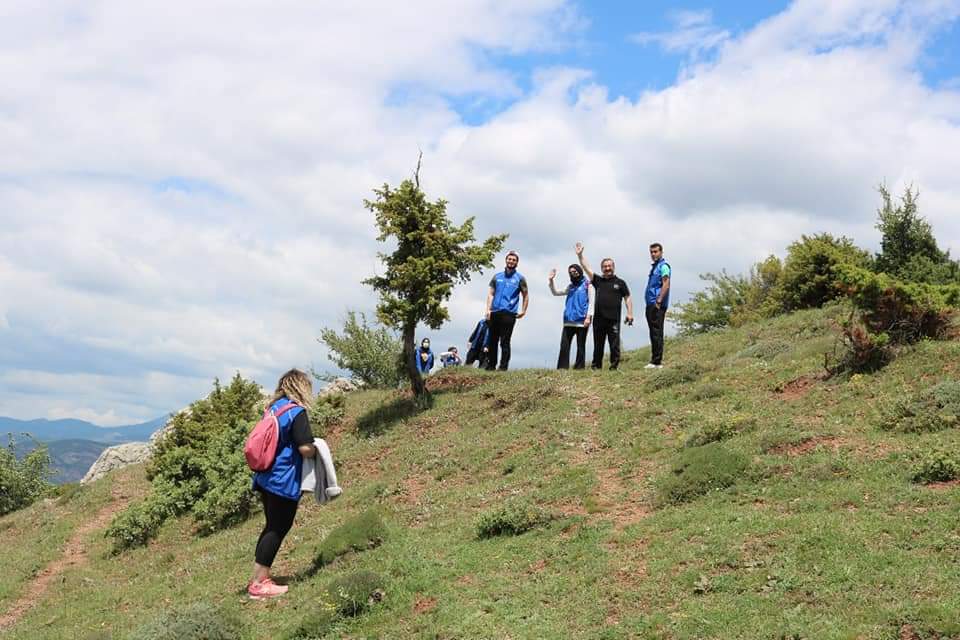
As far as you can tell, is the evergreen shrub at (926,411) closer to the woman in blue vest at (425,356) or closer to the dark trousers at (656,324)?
the dark trousers at (656,324)

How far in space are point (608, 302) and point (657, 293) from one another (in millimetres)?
1375

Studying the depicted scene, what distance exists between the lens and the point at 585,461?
13055 mm

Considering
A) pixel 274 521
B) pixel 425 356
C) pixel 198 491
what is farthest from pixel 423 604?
pixel 425 356

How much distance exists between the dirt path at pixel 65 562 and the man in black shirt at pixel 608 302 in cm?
1265

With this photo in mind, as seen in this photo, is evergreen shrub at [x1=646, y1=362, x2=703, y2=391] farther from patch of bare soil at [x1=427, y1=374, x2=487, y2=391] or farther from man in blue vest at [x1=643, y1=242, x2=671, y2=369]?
patch of bare soil at [x1=427, y1=374, x2=487, y2=391]

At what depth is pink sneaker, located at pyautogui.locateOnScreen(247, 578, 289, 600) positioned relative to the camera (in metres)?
9.84

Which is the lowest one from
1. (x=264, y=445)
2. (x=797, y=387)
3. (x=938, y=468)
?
(x=938, y=468)

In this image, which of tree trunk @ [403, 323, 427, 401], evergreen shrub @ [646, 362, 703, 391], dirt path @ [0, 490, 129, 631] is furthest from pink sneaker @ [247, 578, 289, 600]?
tree trunk @ [403, 323, 427, 401]

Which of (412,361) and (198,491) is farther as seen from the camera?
(412,361)

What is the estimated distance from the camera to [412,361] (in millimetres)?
19422

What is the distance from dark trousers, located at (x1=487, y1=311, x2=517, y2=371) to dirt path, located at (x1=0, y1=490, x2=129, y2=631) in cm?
1065

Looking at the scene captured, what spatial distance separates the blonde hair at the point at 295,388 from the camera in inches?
371

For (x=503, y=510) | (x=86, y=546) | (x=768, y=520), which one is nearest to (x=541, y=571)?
(x=503, y=510)

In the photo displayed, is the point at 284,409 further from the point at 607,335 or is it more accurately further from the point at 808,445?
the point at 607,335
